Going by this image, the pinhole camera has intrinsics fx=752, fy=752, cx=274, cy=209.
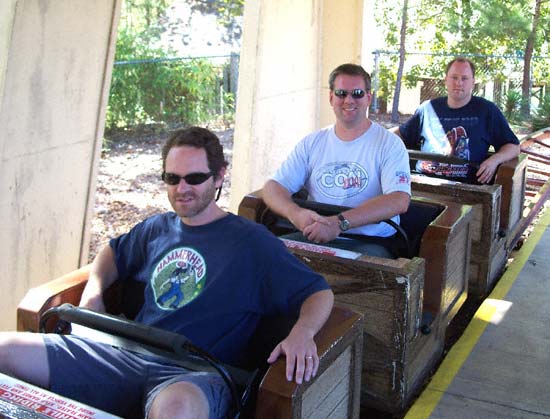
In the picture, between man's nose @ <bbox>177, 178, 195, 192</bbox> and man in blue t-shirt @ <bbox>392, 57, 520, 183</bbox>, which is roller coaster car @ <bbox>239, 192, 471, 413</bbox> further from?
man in blue t-shirt @ <bbox>392, 57, 520, 183</bbox>

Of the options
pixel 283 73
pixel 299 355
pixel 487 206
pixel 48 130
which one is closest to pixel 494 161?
pixel 487 206

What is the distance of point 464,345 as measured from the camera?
384 centimetres

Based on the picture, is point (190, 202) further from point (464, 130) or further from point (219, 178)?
point (464, 130)

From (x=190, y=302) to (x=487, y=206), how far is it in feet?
8.12

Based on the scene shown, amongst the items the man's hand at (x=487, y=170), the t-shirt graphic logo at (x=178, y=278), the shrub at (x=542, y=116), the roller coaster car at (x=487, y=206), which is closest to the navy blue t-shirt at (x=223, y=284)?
the t-shirt graphic logo at (x=178, y=278)

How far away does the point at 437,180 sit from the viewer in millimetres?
4344

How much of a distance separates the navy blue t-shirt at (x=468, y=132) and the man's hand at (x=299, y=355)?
297 cm

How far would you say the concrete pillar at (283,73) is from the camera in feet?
17.8

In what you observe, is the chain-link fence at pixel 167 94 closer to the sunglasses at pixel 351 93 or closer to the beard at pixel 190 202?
the sunglasses at pixel 351 93

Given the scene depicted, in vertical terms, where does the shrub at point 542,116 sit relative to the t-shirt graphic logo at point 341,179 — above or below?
above

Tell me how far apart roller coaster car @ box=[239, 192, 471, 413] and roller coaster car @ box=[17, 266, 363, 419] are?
52cm

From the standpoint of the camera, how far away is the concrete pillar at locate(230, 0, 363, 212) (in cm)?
543

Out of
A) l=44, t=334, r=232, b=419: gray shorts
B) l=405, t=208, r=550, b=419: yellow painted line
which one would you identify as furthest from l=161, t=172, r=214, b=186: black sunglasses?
l=405, t=208, r=550, b=419: yellow painted line

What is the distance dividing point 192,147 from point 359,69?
1.39 meters
